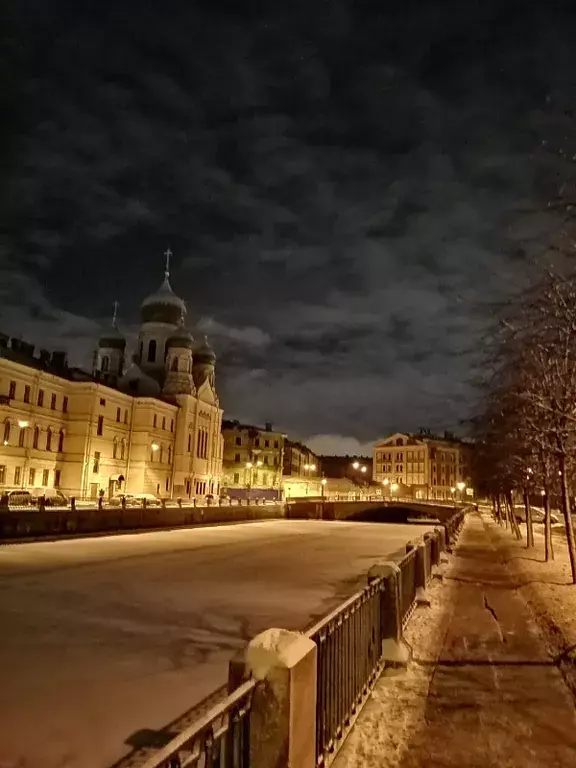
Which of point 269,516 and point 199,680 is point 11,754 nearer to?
point 199,680

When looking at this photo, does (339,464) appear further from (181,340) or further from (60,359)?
(60,359)

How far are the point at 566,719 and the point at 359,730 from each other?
7.92 feet

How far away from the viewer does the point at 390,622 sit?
8.91 metres

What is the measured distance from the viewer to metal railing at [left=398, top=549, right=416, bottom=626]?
1126 centimetres

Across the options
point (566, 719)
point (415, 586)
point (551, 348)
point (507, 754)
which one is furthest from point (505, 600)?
point (507, 754)

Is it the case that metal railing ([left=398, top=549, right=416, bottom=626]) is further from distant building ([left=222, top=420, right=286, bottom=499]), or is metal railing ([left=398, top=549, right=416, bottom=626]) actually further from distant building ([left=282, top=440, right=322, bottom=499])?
distant building ([left=222, top=420, right=286, bottom=499])

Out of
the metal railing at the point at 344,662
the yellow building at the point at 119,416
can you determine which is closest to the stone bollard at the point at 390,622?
the metal railing at the point at 344,662

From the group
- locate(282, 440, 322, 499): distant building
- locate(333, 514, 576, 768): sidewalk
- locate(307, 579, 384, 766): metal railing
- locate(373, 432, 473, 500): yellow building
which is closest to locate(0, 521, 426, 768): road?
locate(307, 579, 384, 766): metal railing

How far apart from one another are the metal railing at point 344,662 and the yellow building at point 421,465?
120 metres

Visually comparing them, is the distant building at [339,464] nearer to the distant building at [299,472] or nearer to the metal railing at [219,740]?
the distant building at [299,472]

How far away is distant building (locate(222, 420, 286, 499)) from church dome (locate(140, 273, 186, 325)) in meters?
30.1

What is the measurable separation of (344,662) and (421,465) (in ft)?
425

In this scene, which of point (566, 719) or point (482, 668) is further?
point (482, 668)

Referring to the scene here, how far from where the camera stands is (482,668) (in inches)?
358
